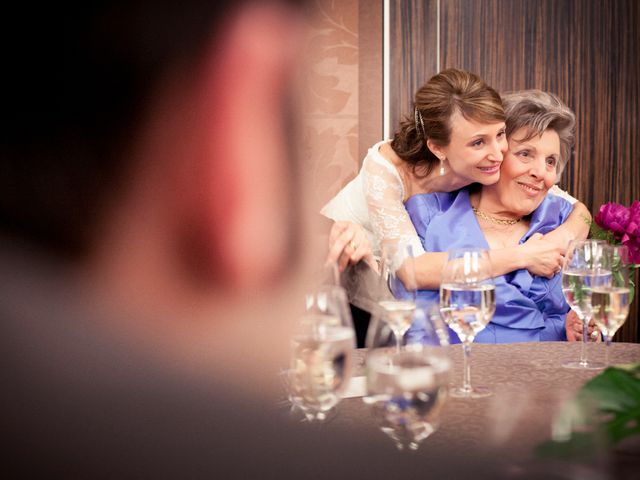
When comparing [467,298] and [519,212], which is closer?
[467,298]

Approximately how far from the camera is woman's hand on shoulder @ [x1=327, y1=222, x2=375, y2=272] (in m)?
1.35

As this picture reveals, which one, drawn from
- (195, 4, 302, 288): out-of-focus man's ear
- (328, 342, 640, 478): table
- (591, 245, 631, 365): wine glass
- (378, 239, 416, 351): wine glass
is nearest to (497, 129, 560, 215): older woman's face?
(328, 342, 640, 478): table

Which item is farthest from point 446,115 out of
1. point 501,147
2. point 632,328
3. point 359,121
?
point 632,328

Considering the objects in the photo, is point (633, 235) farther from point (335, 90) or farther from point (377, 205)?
point (335, 90)

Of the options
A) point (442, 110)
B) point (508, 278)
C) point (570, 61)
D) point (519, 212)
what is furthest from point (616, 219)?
point (570, 61)

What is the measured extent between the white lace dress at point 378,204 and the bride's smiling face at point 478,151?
0.20 m

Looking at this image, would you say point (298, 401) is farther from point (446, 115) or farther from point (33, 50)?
point (446, 115)

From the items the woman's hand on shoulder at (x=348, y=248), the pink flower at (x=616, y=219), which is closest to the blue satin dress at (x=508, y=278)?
the pink flower at (x=616, y=219)

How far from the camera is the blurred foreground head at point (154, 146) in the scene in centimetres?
68

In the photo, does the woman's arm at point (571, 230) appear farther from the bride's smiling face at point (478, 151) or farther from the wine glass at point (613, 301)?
the wine glass at point (613, 301)

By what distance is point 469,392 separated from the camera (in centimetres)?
103

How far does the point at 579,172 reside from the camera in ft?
11.0

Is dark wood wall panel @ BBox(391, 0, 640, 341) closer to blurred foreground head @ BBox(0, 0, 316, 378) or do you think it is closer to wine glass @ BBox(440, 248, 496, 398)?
wine glass @ BBox(440, 248, 496, 398)

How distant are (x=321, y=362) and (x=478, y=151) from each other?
135 centimetres
